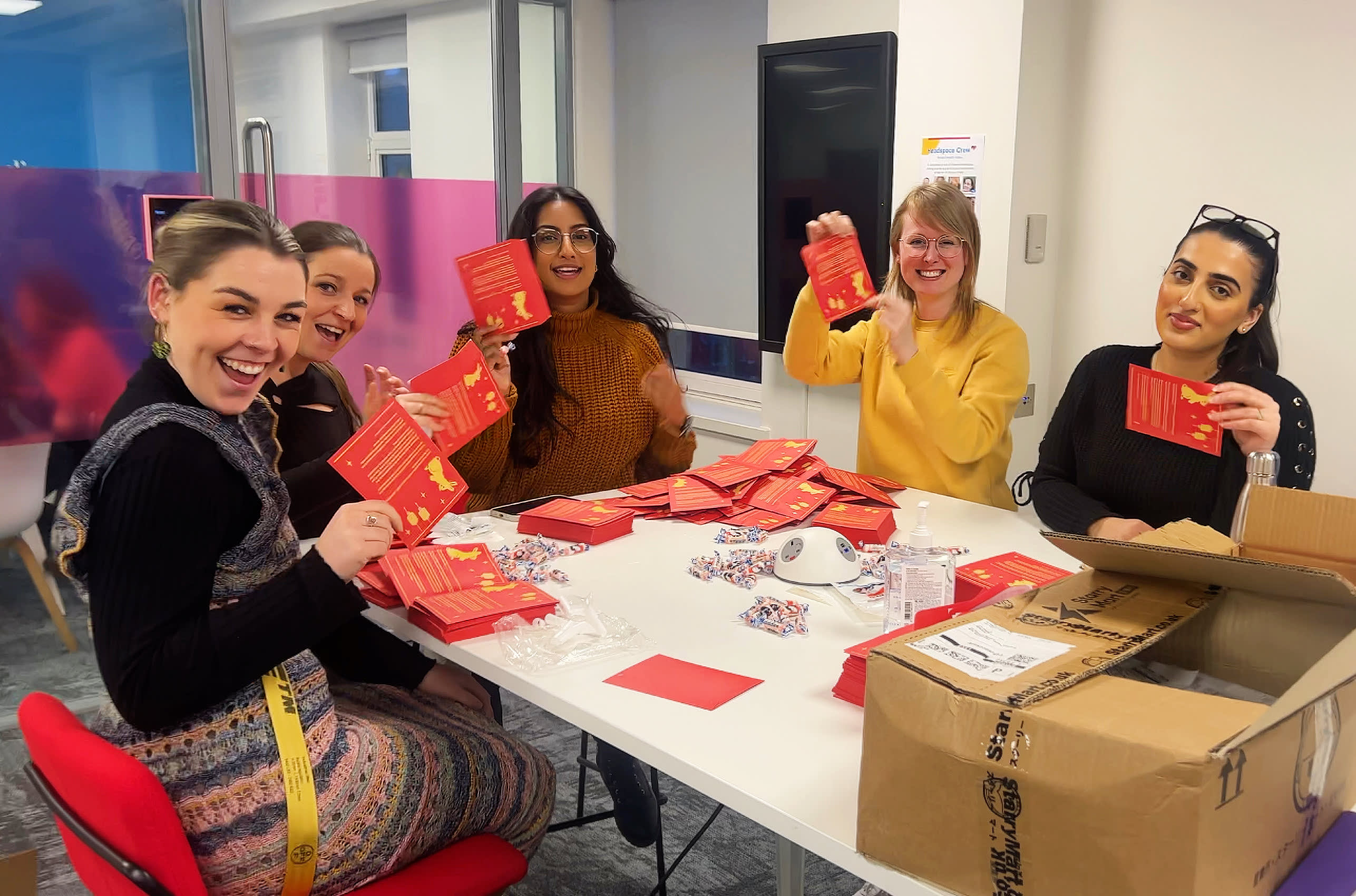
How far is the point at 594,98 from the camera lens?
17.1 ft

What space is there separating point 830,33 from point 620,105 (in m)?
1.61

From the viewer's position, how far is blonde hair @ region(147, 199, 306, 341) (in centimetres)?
145

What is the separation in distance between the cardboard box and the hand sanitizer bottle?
17.4 inches

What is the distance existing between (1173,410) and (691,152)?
349 cm

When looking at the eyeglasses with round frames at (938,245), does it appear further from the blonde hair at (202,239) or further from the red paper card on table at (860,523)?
the blonde hair at (202,239)

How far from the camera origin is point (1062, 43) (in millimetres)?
3508

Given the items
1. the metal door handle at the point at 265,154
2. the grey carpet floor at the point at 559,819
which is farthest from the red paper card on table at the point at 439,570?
the metal door handle at the point at 265,154

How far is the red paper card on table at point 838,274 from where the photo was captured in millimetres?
2646

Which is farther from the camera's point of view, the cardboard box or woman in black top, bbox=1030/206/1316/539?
woman in black top, bbox=1030/206/1316/539

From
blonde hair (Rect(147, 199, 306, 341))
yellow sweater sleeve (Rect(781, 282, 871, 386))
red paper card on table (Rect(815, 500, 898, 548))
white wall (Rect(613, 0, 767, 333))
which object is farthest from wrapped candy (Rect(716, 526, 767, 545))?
white wall (Rect(613, 0, 767, 333))

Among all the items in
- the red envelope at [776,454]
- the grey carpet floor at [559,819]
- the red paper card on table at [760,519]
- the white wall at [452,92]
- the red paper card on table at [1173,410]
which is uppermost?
the white wall at [452,92]

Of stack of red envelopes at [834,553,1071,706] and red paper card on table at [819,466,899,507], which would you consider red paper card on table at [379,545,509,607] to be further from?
red paper card on table at [819,466,899,507]

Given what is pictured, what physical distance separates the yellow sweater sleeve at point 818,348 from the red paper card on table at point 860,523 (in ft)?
2.38

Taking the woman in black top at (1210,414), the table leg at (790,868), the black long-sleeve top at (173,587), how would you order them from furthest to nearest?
the woman in black top at (1210,414) < the table leg at (790,868) < the black long-sleeve top at (173,587)
